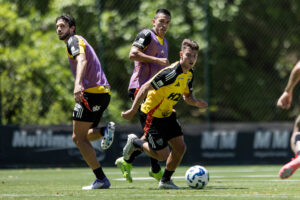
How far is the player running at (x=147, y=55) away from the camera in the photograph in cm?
843

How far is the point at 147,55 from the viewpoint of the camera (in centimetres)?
840

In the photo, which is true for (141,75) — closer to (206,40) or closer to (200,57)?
(206,40)

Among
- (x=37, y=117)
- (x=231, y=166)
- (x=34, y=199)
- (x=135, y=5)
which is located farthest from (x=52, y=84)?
(x=34, y=199)

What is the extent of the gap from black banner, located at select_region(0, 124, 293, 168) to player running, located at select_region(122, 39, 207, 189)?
574cm

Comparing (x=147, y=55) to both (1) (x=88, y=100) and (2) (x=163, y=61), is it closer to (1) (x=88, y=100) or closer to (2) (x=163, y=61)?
(2) (x=163, y=61)

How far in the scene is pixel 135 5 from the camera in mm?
18734

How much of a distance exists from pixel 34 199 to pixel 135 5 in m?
13.0

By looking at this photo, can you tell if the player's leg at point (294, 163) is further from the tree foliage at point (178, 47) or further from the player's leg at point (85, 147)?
the tree foliage at point (178, 47)

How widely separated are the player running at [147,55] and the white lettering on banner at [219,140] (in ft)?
18.7

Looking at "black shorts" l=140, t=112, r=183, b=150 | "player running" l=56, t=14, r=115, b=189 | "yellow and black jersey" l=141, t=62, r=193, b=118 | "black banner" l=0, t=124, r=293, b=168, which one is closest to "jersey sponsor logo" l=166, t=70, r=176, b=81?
"yellow and black jersey" l=141, t=62, r=193, b=118

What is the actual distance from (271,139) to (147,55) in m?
6.58

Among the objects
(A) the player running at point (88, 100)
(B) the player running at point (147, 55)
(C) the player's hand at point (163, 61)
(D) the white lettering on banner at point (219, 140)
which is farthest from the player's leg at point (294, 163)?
(D) the white lettering on banner at point (219, 140)

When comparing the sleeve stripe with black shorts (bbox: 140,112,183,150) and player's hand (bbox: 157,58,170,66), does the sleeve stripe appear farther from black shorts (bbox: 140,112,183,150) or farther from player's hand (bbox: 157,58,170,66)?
player's hand (bbox: 157,58,170,66)

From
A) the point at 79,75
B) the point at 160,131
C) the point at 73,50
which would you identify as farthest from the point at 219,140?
the point at 79,75
